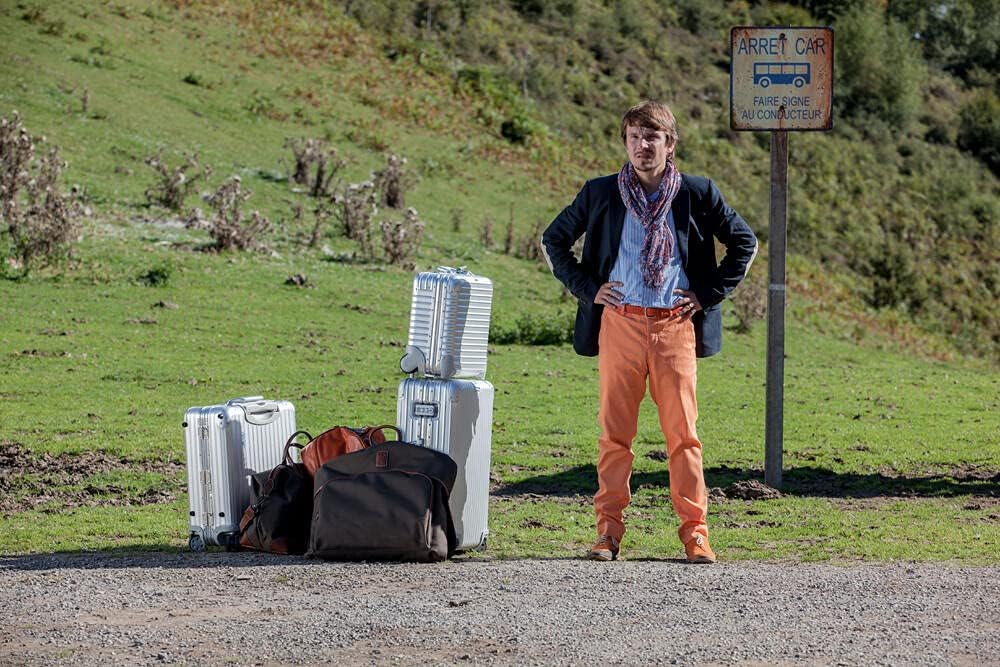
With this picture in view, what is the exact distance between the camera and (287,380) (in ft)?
54.2

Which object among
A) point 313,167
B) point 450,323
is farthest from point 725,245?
point 313,167

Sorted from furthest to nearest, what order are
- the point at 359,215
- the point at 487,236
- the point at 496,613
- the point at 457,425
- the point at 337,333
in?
1. the point at 487,236
2. the point at 359,215
3. the point at 337,333
4. the point at 457,425
5. the point at 496,613

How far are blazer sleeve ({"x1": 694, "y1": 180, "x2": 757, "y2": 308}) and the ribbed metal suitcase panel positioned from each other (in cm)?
119

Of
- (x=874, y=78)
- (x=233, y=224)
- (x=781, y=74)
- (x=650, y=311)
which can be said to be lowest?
(x=650, y=311)

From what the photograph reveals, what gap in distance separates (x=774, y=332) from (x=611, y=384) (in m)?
3.41

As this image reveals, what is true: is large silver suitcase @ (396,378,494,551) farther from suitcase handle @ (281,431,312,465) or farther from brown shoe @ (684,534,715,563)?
brown shoe @ (684,534,715,563)

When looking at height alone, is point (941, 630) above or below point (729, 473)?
below

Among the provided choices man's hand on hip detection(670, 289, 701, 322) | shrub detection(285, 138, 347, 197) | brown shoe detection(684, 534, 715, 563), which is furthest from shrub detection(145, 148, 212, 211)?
brown shoe detection(684, 534, 715, 563)

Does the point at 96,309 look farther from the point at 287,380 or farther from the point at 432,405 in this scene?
the point at 432,405

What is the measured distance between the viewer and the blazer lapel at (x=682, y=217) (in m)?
7.92

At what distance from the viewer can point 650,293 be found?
7.84m

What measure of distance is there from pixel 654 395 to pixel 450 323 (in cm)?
117

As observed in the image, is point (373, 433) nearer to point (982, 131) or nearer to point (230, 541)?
point (230, 541)

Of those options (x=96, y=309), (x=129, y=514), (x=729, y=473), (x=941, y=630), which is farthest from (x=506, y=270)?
(x=941, y=630)
